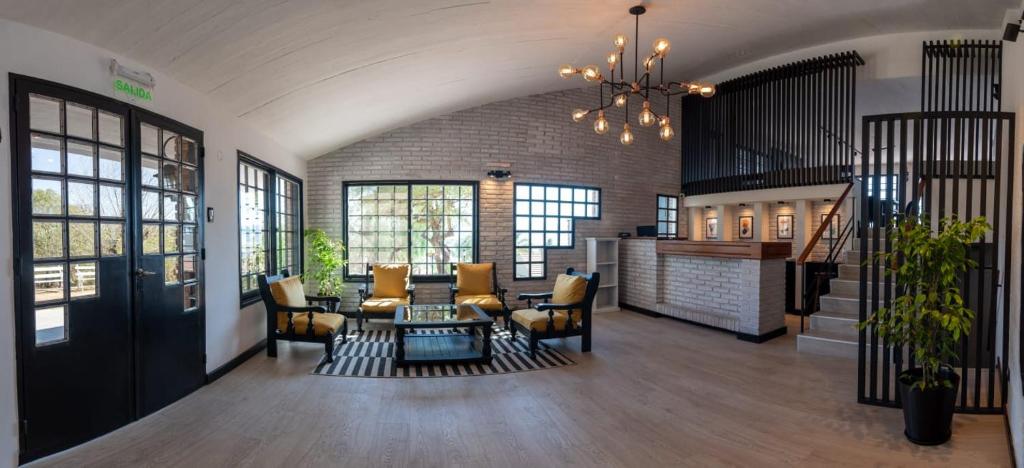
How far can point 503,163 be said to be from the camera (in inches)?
293

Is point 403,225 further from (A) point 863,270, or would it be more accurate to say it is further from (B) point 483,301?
(A) point 863,270

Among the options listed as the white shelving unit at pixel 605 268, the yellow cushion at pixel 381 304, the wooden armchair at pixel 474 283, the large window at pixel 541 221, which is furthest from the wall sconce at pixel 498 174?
the yellow cushion at pixel 381 304

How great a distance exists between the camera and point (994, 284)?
339 cm

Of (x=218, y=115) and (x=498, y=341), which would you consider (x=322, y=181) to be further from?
(x=498, y=341)

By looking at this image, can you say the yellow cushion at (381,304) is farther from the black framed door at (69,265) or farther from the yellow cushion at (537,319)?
the black framed door at (69,265)

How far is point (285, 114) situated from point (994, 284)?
676 cm

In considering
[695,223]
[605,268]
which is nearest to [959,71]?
[695,223]

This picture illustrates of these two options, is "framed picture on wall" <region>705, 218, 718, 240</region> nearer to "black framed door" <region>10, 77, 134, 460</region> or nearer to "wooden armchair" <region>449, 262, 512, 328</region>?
"wooden armchair" <region>449, 262, 512, 328</region>

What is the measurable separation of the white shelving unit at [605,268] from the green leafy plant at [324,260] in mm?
4157

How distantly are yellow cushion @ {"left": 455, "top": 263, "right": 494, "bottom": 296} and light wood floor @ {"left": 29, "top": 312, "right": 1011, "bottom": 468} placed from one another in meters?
2.43

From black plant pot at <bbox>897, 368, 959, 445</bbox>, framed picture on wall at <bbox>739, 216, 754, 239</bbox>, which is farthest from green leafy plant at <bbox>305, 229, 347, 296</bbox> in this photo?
framed picture on wall at <bbox>739, 216, 754, 239</bbox>

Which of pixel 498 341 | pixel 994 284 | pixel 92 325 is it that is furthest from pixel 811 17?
pixel 92 325

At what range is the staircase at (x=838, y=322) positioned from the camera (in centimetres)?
491

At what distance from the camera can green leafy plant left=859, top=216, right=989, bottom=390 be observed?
9.41 ft
